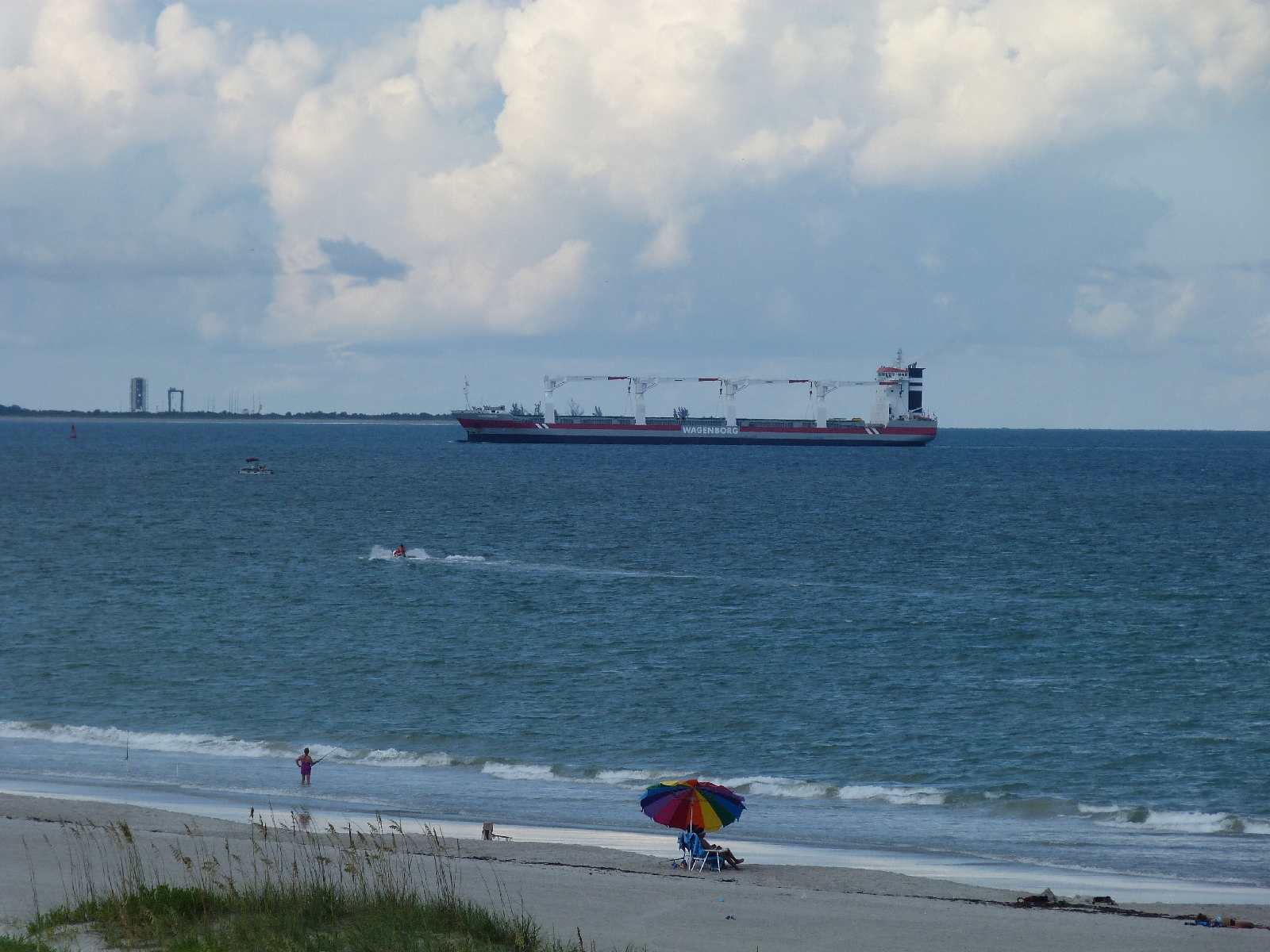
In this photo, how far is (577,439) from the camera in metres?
177

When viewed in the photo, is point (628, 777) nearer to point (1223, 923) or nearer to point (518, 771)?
point (518, 771)

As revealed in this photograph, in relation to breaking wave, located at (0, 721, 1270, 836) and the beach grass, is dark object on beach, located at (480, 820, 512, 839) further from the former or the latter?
the beach grass

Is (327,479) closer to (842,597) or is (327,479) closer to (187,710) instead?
(842,597)

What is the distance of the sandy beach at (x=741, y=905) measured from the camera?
12.6 metres

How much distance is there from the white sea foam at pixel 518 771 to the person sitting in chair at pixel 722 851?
638cm

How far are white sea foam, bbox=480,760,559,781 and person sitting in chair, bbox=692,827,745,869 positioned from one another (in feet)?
20.9

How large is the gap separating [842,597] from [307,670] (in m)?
20.9

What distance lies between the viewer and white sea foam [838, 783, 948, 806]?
21.8 m

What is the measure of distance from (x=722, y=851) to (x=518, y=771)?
7.63m

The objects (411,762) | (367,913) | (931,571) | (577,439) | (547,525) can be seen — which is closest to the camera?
(367,913)

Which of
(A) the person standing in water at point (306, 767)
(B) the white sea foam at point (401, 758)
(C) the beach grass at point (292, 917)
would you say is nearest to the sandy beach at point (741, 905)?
(C) the beach grass at point (292, 917)

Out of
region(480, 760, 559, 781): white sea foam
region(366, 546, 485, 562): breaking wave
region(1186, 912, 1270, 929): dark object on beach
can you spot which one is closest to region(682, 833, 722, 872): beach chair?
region(1186, 912, 1270, 929): dark object on beach

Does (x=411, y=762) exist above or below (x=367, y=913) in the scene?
below

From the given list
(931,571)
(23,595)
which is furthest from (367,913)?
(931,571)
